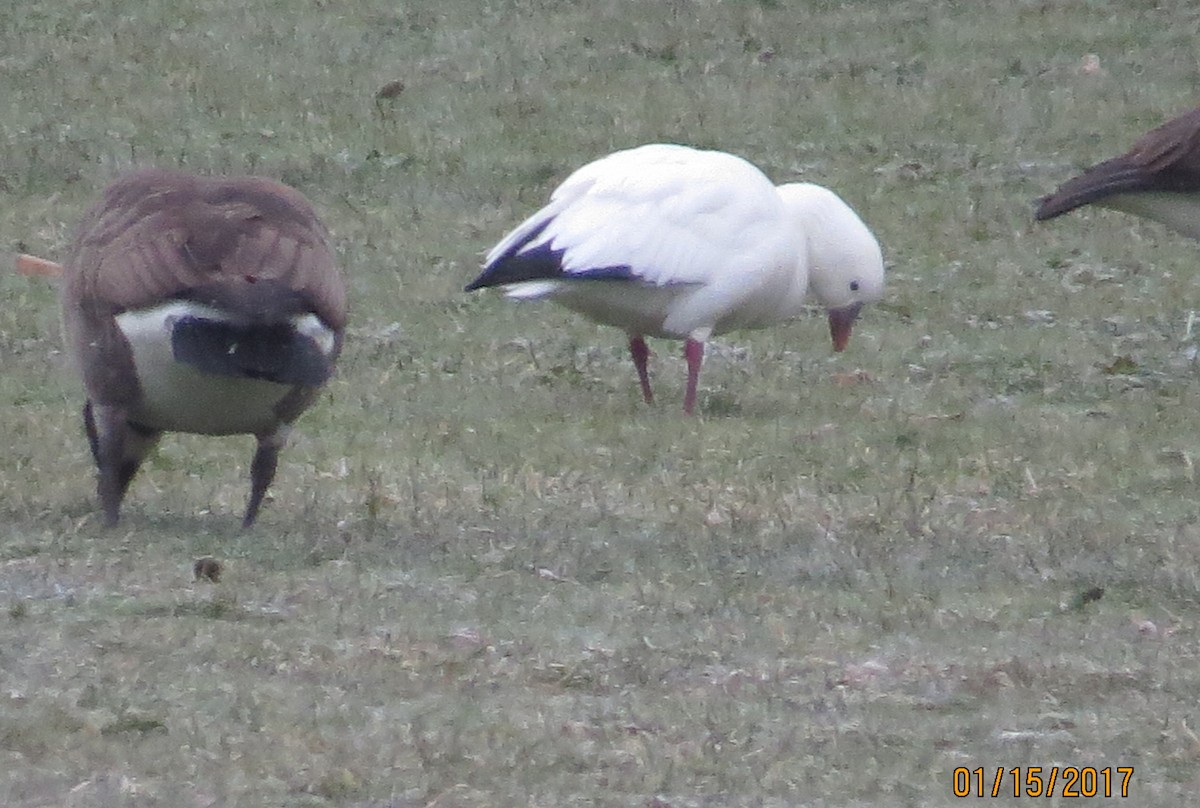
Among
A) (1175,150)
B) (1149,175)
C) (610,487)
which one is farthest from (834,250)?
(610,487)

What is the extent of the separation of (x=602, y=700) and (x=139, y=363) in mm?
1882

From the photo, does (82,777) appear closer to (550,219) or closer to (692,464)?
(692,464)

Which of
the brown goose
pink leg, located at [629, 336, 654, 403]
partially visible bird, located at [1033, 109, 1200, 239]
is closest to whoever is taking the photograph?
the brown goose

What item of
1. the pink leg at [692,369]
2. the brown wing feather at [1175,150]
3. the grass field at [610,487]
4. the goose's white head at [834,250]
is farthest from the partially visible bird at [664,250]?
the brown wing feather at [1175,150]

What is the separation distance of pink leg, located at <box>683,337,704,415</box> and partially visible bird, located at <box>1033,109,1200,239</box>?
6.02 ft

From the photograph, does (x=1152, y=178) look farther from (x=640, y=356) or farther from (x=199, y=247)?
(x=199, y=247)

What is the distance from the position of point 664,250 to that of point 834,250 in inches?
40.2

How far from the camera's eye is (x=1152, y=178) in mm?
10141

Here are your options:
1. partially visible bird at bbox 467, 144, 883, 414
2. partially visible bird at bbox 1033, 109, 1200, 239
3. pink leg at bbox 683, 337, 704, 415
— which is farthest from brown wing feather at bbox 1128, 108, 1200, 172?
pink leg at bbox 683, 337, 704, 415

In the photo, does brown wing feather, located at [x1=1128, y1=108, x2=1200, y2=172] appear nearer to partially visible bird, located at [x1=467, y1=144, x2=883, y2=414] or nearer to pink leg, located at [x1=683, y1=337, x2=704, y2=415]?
partially visible bird, located at [x1=467, y1=144, x2=883, y2=414]

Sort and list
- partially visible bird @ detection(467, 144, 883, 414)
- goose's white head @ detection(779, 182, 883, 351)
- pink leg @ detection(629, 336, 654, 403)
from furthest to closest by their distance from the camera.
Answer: goose's white head @ detection(779, 182, 883, 351) < pink leg @ detection(629, 336, 654, 403) < partially visible bird @ detection(467, 144, 883, 414)

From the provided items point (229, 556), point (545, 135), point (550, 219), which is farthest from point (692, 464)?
point (545, 135)

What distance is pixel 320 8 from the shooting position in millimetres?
17656

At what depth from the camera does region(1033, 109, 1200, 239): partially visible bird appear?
1014 cm
